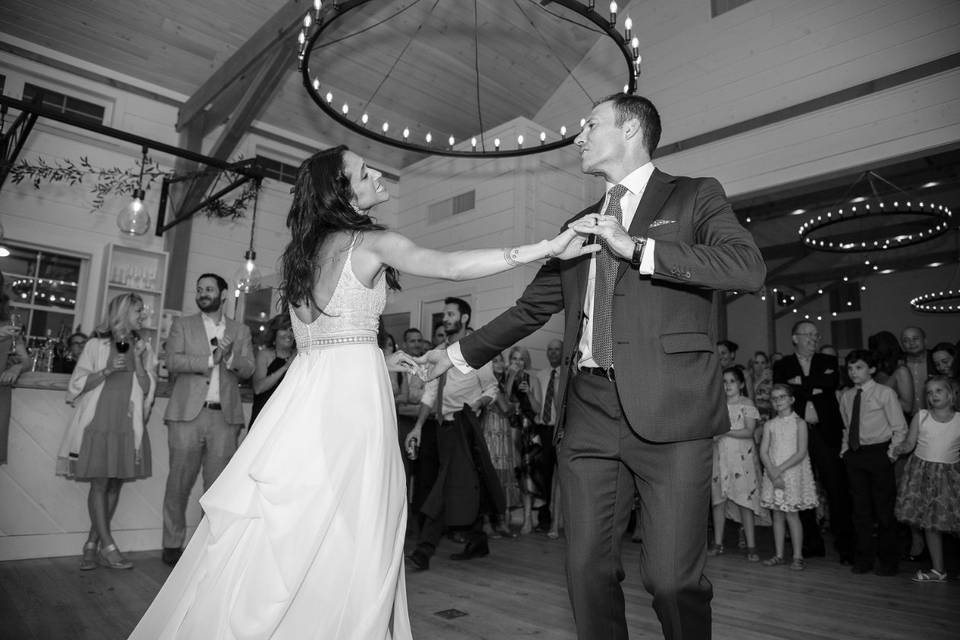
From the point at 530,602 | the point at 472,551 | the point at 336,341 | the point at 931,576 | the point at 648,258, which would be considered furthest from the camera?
the point at 472,551

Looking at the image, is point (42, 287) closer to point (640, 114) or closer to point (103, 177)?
point (103, 177)

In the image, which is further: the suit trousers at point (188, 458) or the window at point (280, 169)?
the window at point (280, 169)

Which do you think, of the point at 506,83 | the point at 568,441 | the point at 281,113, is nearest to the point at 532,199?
the point at 506,83

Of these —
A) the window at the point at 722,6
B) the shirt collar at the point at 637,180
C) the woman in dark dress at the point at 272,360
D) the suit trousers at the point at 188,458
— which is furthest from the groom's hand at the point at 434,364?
the window at the point at 722,6

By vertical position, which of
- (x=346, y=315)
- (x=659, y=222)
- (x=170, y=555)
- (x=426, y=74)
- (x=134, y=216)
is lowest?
(x=170, y=555)

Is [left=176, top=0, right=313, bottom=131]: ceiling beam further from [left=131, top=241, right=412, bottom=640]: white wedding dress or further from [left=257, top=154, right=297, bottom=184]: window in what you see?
[left=131, top=241, right=412, bottom=640]: white wedding dress

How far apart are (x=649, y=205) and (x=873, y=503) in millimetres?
3580

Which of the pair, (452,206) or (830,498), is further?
(452,206)

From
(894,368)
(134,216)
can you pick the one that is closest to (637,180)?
(894,368)

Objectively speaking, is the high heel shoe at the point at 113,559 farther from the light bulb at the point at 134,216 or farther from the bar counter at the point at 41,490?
the light bulb at the point at 134,216

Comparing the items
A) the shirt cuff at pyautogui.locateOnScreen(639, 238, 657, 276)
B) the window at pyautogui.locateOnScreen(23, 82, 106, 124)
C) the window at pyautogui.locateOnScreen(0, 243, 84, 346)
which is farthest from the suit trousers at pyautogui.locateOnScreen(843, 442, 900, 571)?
the window at pyautogui.locateOnScreen(23, 82, 106, 124)

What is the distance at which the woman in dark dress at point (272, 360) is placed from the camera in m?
4.14

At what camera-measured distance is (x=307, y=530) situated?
1.52 meters

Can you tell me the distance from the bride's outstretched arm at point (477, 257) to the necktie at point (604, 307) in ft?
0.21
